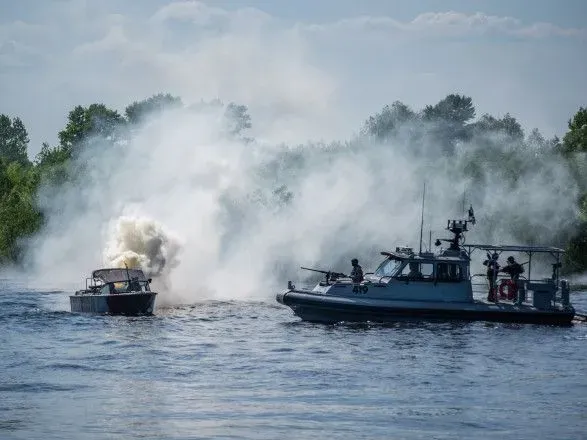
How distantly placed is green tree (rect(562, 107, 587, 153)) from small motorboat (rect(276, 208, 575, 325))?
53.8 m

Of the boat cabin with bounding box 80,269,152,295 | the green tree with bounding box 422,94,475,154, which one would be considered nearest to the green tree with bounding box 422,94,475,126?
the green tree with bounding box 422,94,475,154

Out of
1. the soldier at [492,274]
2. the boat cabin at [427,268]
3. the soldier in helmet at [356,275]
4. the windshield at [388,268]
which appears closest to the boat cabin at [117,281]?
the soldier in helmet at [356,275]

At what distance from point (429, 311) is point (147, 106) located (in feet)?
317

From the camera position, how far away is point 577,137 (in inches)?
3890

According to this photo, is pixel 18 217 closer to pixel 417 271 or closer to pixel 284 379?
pixel 417 271

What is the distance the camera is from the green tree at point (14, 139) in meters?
192

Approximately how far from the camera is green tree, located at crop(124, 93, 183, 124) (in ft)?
444

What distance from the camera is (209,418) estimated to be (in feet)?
87.6

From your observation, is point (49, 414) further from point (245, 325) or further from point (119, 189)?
point (119, 189)

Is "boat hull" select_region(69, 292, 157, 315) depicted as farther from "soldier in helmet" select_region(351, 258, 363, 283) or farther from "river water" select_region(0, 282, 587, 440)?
"soldier in helmet" select_region(351, 258, 363, 283)

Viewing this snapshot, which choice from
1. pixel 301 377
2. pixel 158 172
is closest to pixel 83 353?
pixel 301 377

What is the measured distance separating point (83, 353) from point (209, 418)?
1318 centimetres

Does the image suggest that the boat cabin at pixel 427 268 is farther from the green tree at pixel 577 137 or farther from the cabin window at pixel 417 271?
the green tree at pixel 577 137

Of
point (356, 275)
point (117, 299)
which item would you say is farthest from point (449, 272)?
point (117, 299)
